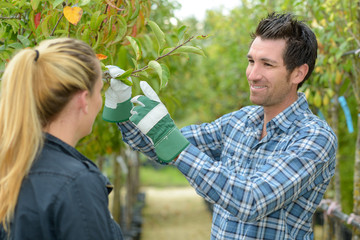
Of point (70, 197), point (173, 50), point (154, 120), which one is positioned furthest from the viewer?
point (173, 50)

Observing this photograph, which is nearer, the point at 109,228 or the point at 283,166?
the point at 109,228

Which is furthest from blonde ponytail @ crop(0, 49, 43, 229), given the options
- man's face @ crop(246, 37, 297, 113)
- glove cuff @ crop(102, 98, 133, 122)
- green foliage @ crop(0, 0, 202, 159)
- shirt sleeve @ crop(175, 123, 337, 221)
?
man's face @ crop(246, 37, 297, 113)

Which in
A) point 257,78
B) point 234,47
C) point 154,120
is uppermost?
point 257,78

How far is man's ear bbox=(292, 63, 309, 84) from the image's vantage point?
2.47 meters

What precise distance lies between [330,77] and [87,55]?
2.65 meters

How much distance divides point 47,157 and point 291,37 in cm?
146

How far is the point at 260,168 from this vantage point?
215 cm

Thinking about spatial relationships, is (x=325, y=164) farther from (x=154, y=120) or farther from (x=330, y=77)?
(x=330, y=77)

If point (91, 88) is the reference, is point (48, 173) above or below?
below

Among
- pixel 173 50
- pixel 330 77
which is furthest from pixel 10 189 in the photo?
pixel 330 77

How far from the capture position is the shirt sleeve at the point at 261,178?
1978 mm

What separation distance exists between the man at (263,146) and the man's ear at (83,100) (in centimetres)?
48

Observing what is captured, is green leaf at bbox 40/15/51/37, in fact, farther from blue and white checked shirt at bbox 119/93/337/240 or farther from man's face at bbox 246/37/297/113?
man's face at bbox 246/37/297/113

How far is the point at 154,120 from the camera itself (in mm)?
2002
